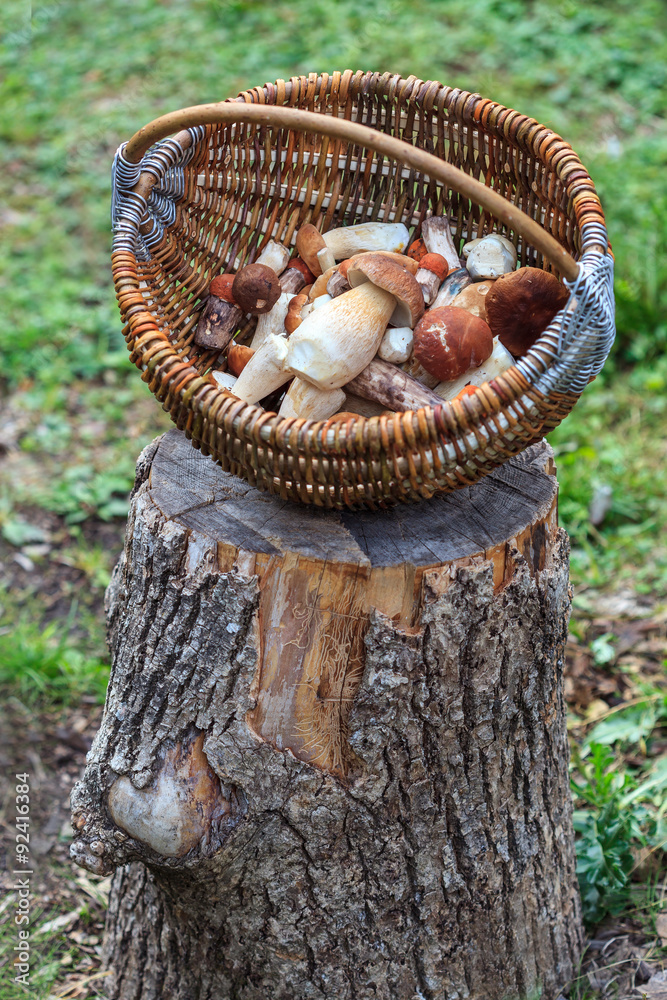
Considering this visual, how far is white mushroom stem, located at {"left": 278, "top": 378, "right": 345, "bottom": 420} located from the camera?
166 centimetres

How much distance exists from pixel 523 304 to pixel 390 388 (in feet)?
1.00

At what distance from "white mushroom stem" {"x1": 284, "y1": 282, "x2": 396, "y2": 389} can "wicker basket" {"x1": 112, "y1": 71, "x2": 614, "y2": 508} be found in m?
0.20

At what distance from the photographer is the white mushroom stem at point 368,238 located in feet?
6.23

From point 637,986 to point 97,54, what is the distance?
618 cm

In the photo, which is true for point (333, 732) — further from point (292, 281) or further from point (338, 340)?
point (292, 281)

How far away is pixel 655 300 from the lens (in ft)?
11.9

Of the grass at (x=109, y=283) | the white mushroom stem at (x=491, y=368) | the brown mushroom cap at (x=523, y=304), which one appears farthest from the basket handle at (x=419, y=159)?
the grass at (x=109, y=283)

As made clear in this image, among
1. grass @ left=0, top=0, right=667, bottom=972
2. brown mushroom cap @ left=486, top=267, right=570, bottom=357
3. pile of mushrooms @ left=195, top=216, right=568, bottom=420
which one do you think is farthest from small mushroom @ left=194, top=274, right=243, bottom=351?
grass @ left=0, top=0, right=667, bottom=972

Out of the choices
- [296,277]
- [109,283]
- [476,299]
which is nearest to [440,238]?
[476,299]

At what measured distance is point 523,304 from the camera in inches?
62.4

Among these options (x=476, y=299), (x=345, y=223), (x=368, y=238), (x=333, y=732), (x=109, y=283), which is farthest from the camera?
(x=109, y=283)

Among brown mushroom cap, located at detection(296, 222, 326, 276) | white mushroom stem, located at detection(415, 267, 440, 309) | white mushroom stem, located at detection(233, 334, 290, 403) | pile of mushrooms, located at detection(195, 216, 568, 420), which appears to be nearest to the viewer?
pile of mushrooms, located at detection(195, 216, 568, 420)

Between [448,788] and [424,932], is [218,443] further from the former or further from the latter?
[424,932]

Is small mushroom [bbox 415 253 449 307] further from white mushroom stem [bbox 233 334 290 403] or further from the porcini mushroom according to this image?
white mushroom stem [bbox 233 334 290 403]
